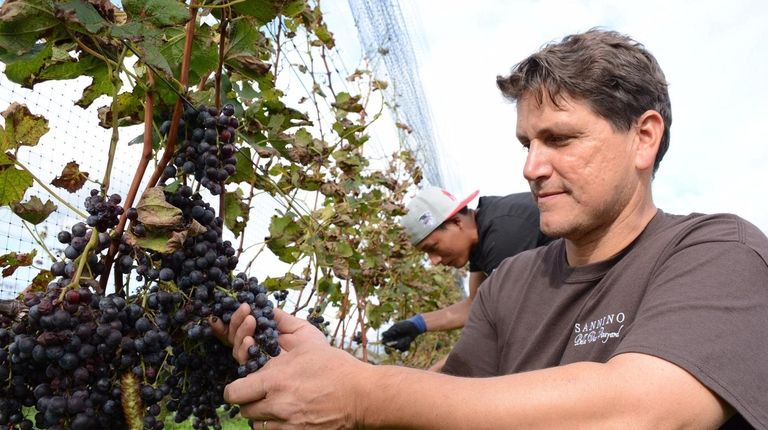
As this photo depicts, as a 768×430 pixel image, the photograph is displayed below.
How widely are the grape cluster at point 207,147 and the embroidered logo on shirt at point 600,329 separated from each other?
2.99ft

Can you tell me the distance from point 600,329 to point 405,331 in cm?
249

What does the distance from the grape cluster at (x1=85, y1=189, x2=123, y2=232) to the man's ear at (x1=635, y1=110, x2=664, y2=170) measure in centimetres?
130

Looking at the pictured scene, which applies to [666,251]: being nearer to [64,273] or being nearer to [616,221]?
[616,221]

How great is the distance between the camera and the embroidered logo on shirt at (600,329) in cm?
150

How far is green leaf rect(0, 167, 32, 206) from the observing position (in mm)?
1143

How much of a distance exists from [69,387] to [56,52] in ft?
1.86

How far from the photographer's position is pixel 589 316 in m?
1.63

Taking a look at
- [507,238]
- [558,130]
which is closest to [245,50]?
[558,130]

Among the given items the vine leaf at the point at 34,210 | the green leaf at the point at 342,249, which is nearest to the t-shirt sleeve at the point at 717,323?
the vine leaf at the point at 34,210

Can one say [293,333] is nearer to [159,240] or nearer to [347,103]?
[159,240]

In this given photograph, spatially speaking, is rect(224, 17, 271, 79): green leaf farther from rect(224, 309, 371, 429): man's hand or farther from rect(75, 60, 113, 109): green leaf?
rect(224, 309, 371, 429): man's hand

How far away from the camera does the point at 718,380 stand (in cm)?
A: 113

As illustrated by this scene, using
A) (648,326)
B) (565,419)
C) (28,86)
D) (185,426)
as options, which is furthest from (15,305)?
(185,426)

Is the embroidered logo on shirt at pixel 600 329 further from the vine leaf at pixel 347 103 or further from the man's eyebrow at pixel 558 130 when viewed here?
the vine leaf at pixel 347 103
